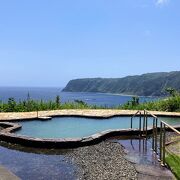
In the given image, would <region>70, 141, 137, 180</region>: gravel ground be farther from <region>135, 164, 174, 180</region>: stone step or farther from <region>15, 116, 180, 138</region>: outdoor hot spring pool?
<region>15, 116, 180, 138</region>: outdoor hot spring pool

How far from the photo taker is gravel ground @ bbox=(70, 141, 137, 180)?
254 inches

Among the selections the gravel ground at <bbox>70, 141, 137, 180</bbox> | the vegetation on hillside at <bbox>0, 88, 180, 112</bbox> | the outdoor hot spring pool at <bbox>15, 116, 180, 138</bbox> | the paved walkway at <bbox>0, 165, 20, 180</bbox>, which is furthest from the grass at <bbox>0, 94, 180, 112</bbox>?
the paved walkway at <bbox>0, 165, 20, 180</bbox>

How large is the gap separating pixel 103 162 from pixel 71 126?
17.9 feet

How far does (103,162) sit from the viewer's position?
741 cm

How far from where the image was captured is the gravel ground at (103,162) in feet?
21.2

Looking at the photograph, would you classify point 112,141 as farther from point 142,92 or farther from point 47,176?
point 142,92

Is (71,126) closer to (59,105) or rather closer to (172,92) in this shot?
(59,105)

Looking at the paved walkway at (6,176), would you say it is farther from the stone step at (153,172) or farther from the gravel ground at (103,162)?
the stone step at (153,172)

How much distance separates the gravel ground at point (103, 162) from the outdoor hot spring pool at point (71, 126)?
2.21m

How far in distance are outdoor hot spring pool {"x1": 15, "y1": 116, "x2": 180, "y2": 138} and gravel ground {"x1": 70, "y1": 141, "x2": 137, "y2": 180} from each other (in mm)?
2212

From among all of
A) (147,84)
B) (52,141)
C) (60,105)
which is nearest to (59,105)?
(60,105)

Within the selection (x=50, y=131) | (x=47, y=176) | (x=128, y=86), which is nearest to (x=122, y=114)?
(x=50, y=131)

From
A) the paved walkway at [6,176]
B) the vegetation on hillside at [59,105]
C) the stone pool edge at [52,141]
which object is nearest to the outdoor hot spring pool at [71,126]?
the stone pool edge at [52,141]

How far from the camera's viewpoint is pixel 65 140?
9.08 metres
